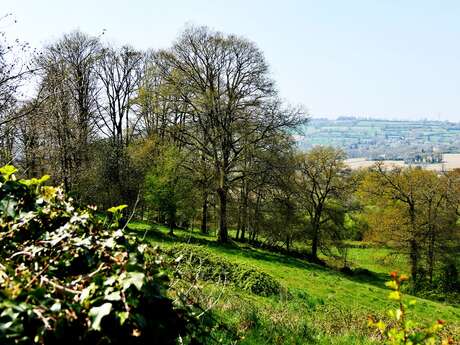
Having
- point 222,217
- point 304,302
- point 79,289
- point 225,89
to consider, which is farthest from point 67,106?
point 79,289

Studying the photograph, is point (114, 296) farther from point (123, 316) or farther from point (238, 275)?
point (238, 275)

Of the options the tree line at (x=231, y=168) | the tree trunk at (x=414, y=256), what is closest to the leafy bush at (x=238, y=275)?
the tree line at (x=231, y=168)

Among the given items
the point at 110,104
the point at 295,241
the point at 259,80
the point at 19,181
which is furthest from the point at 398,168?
the point at 19,181

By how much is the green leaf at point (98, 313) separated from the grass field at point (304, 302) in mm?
1437

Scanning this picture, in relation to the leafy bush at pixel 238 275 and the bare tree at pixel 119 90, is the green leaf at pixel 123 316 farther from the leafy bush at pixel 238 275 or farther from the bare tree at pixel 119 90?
the bare tree at pixel 119 90

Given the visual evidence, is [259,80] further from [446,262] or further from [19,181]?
[19,181]

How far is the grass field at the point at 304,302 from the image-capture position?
700cm

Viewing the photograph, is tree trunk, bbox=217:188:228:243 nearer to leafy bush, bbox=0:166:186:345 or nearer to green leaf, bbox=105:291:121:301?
leafy bush, bbox=0:166:186:345

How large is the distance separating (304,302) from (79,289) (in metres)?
13.6

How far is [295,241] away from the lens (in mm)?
37250

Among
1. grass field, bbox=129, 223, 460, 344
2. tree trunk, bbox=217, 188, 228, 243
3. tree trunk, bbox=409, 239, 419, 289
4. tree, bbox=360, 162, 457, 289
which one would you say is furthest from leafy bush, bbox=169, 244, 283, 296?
tree trunk, bbox=409, 239, 419, 289

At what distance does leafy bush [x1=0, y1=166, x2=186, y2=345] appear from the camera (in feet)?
6.23

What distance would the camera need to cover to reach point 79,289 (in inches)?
84.8

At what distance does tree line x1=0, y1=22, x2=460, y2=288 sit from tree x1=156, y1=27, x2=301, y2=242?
7 cm
